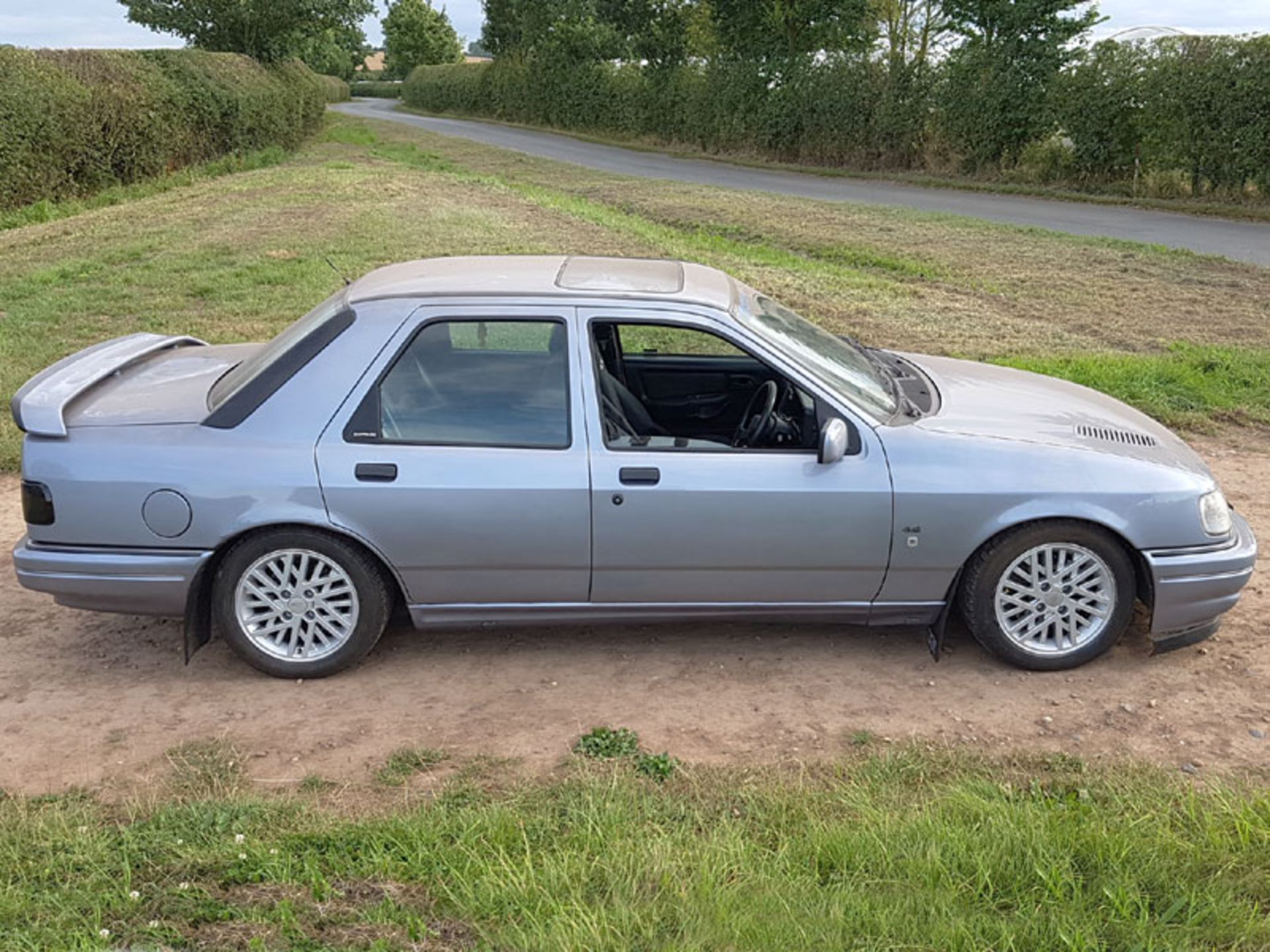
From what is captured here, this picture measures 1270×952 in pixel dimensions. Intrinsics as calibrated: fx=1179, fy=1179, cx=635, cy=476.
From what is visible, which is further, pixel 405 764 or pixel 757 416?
pixel 757 416

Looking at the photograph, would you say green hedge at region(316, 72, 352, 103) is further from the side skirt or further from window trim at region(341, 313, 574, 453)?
the side skirt

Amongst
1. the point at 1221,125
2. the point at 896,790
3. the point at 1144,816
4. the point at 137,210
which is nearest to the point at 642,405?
the point at 896,790

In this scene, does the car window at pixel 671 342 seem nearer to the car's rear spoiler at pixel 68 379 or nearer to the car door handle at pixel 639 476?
the car door handle at pixel 639 476

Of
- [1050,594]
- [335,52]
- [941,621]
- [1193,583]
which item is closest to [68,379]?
[941,621]

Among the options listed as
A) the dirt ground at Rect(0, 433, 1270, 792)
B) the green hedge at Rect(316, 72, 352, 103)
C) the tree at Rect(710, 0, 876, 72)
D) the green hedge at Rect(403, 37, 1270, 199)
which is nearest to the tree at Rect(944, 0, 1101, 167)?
the green hedge at Rect(403, 37, 1270, 199)

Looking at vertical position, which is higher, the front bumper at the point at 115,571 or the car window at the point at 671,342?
the car window at the point at 671,342

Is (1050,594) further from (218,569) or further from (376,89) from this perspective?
(376,89)

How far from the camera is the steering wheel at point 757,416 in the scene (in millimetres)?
4902

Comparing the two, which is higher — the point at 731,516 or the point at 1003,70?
the point at 1003,70

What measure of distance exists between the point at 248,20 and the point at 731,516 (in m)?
39.5

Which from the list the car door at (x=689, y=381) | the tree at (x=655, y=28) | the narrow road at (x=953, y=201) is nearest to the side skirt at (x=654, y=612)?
the car door at (x=689, y=381)

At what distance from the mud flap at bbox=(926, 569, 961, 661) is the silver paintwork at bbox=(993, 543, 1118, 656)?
0.16 m

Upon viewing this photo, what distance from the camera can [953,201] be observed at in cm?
2358

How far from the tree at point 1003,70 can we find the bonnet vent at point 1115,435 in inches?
870
